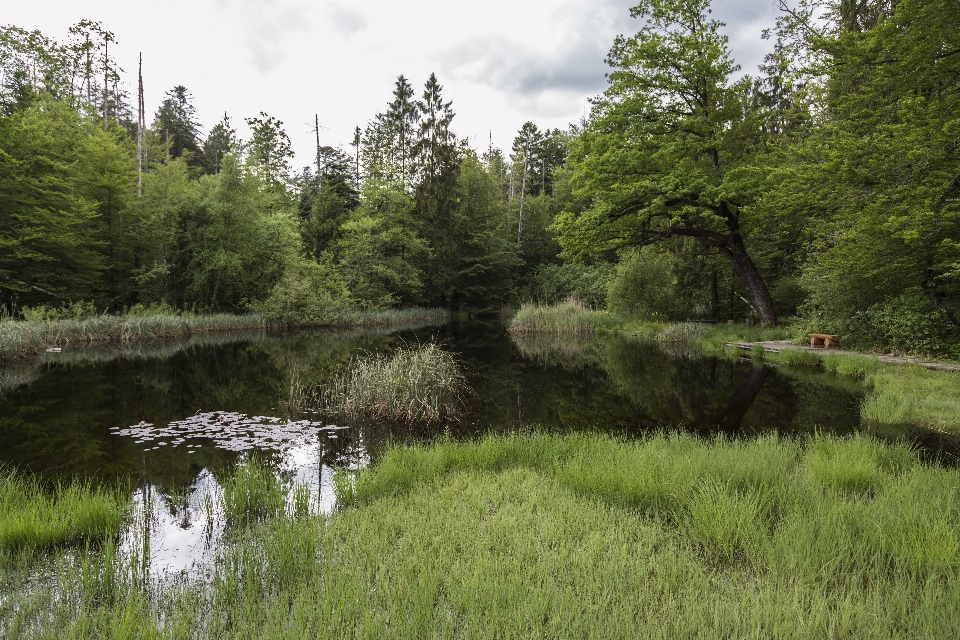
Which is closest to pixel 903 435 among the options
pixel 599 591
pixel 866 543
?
pixel 866 543

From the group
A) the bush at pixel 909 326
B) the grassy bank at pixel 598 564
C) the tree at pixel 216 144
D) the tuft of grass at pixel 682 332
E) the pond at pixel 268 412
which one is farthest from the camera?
the tree at pixel 216 144

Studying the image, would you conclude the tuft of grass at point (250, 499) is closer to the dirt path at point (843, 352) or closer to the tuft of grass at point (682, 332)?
the dirt path at point (843, 352)

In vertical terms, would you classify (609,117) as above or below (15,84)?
below

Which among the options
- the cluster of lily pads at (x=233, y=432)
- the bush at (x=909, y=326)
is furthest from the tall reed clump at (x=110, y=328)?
the bush at (x=909, y=326)

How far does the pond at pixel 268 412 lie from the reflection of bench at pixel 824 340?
2.70 metres

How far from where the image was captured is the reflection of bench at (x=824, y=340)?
47.9ft

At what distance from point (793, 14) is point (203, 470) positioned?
55.2 feet

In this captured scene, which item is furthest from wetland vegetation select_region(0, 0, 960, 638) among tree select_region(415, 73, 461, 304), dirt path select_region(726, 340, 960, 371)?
tree select_region(415, 73, 461, 304)

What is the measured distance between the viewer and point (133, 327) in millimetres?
19297

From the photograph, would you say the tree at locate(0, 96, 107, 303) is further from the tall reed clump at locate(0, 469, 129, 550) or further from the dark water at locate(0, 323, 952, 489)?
the tall reed clump at locate(0, 469, 129, 550)

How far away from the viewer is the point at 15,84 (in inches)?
999

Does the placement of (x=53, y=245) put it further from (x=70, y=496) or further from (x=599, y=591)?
(x=599, y=591)

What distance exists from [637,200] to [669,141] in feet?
8.67

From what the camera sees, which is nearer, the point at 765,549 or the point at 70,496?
the point at 765,549
